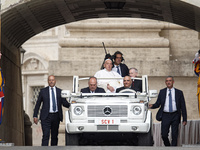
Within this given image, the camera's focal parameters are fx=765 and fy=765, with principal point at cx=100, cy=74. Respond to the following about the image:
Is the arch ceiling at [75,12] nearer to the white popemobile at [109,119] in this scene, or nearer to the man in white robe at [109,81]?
the man in white robe at [109,81]

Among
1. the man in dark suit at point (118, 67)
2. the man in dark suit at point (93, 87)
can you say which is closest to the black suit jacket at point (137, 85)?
the man in dark suit at point (93, 87)

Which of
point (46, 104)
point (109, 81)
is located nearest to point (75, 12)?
point (46, 104)

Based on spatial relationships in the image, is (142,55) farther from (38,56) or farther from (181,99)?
(38,56)

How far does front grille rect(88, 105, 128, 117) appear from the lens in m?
16.0

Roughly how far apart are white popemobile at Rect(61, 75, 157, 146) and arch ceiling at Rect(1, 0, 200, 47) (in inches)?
134

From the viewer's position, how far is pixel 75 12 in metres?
22.3

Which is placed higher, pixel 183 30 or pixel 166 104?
pixel 183 30

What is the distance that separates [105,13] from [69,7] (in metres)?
2.40

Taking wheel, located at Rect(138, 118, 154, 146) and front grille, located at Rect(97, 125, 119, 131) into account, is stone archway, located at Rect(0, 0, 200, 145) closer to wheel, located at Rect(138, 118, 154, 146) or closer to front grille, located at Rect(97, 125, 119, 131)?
wheel, located at Rect(138, 118, 154, 146)

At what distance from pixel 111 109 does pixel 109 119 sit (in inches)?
8.7

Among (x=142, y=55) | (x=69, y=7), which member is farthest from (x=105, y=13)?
(x=142, y=55)

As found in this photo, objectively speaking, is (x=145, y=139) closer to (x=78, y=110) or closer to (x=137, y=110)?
(x=137, y=110)

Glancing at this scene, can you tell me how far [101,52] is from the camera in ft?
89.6

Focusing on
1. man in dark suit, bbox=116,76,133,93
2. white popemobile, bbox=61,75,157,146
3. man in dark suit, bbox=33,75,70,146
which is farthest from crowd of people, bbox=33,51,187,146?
white popemobile, bbox=61,75,157,146
